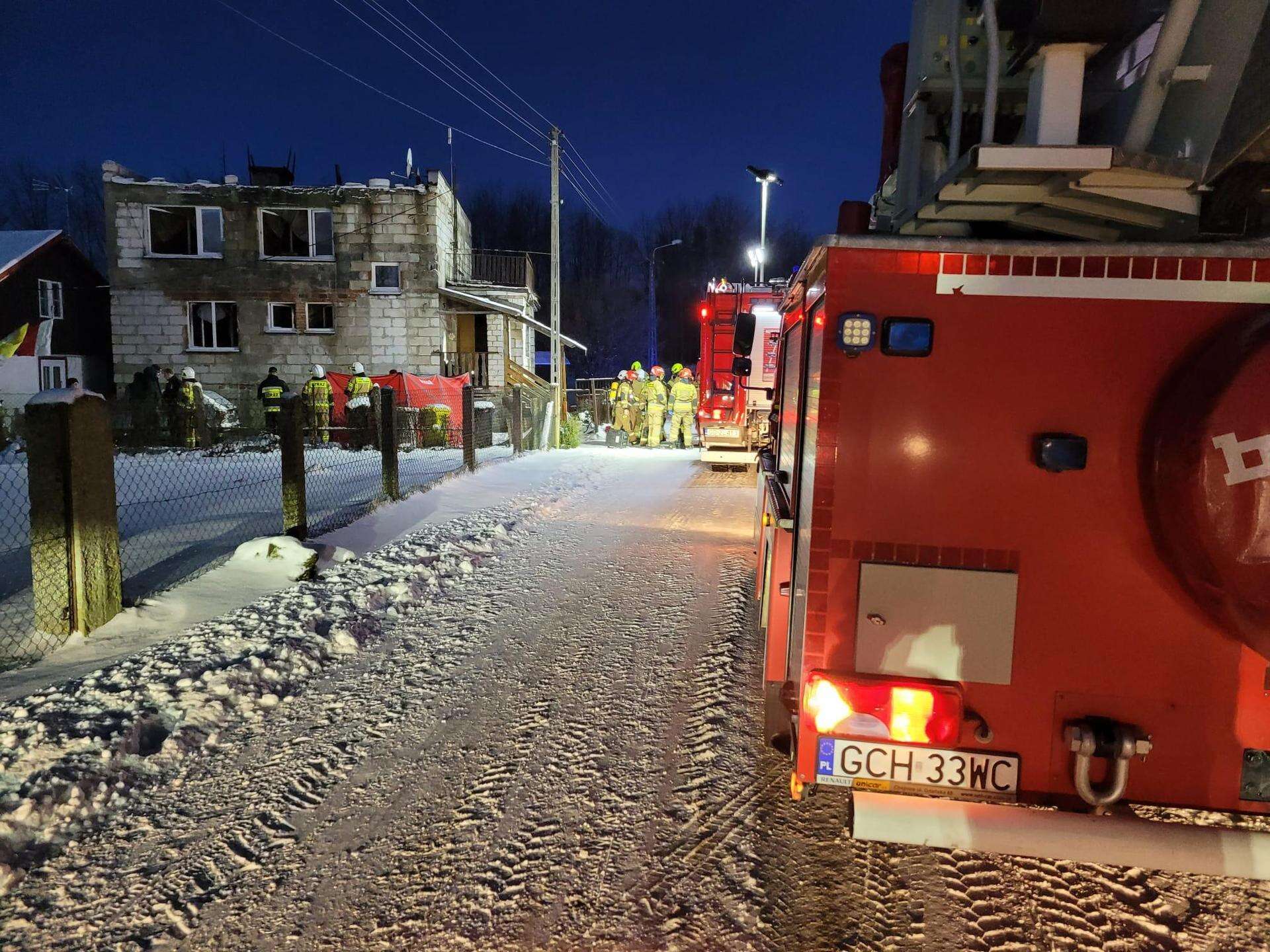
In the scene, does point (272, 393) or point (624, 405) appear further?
point (624, 405)

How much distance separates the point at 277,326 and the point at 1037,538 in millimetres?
28748

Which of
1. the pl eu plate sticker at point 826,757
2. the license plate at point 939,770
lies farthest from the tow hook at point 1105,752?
the pl eu plate sticker at point 826,757

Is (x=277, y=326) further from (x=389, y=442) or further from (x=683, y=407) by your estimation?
(x=389, y=442)

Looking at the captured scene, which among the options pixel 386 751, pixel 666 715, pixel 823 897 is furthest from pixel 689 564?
pixel 823 897

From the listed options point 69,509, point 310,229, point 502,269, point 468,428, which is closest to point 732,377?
point 468,428

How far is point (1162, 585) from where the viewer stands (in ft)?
7.63

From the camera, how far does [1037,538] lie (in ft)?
7.78

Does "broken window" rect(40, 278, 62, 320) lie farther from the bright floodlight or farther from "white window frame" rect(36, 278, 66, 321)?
the bright floodlight

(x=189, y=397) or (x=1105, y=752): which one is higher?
(x=189, y=397)

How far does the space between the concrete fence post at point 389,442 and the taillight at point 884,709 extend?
24.9 feet

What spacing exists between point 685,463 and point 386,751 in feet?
44.4

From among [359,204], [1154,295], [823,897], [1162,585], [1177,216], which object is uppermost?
[359,204]

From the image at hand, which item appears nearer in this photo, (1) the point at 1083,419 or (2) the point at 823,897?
(1) the point at 1083,419

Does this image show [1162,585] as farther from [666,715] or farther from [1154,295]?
[666,715]
